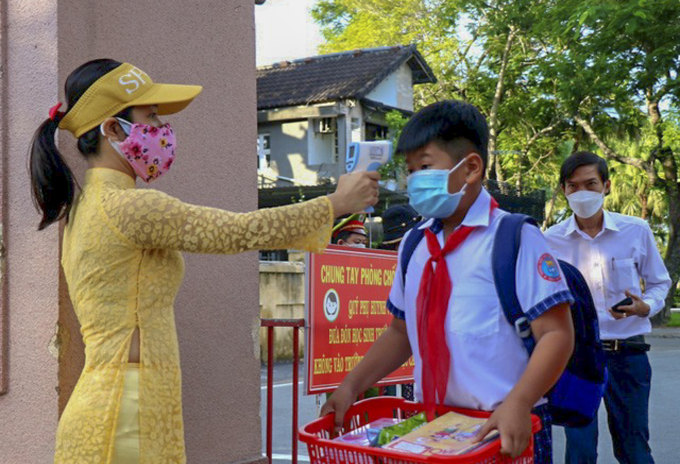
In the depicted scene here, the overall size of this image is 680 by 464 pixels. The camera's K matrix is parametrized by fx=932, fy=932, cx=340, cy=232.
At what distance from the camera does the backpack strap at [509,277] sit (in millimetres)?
2434

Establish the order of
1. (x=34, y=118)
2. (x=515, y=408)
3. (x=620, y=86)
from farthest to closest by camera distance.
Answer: (x=620, y=86), (x=34, y=118), (x=515, y=408)

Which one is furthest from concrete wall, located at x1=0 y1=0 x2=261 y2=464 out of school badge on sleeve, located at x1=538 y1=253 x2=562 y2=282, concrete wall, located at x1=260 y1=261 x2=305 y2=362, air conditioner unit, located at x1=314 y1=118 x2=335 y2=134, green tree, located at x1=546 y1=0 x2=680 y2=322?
air conditioner unit, located at x1=314 y1=118 x2=335 y2=134

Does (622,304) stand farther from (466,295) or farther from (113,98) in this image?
(113,98)

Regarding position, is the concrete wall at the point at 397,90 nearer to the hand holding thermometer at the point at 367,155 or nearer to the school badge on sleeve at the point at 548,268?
the hand holding thermometer at the point at 367,155

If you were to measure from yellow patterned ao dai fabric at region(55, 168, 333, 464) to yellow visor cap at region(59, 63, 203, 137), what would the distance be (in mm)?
192

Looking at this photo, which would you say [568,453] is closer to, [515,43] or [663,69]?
[663,69]

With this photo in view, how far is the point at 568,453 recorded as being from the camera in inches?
196

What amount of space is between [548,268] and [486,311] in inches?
7.8

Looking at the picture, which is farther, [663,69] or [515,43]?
[515,43]

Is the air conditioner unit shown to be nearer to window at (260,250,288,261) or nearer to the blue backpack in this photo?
window at (260,250,288,261)

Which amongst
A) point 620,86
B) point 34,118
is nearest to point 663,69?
point 620,86

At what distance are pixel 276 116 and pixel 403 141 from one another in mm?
31110

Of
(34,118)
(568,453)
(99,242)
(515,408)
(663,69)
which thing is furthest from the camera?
(663,69)

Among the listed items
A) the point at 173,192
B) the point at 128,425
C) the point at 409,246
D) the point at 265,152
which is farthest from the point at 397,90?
the point at 128,425
